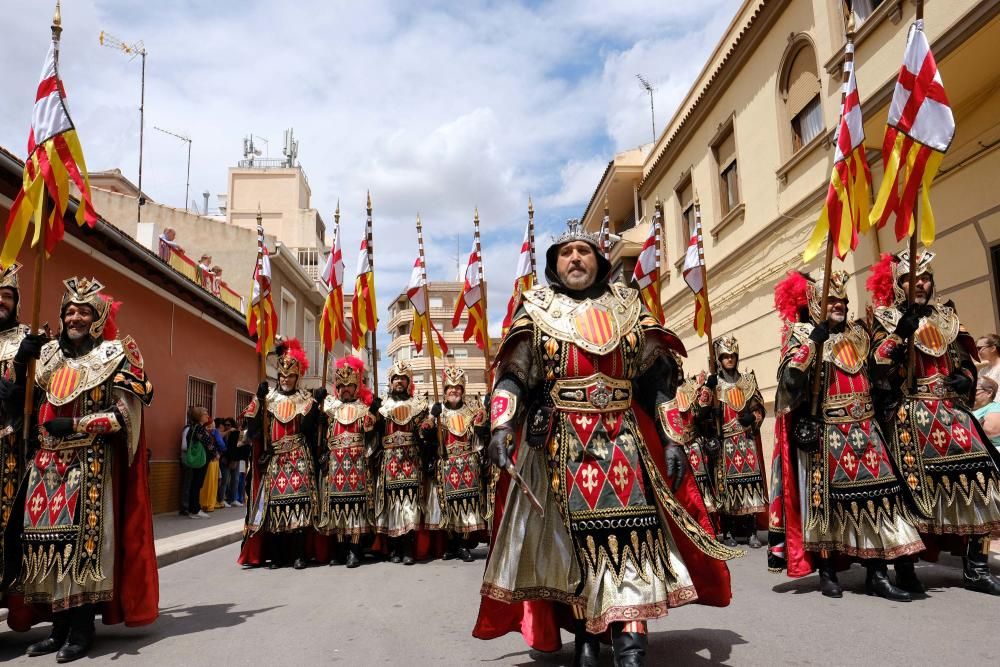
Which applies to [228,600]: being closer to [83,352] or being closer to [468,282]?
[83,352]

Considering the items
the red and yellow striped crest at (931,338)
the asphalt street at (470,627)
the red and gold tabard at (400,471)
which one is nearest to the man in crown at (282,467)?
the red and gold tabard at (400,471)

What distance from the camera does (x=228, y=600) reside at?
6.70m

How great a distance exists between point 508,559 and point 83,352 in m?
3.20

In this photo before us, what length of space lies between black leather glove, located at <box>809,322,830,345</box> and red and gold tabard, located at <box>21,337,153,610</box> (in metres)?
4.73

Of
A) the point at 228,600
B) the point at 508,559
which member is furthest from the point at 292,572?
the point at 508,559

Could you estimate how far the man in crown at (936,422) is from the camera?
5.83 meters

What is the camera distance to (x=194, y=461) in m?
15.4

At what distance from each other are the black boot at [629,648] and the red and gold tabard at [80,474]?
3231 mm

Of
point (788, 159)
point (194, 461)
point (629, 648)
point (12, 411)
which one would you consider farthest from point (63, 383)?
point (788, 159)

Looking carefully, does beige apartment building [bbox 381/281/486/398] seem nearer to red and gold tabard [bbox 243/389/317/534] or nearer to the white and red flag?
red and gold tabard [bbox 243/389/317/534]

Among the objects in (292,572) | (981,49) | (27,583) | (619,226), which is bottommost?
(292,572)

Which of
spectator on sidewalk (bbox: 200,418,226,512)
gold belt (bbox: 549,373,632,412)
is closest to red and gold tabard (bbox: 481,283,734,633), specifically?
gold belt (bbox: 549,373,632,412)

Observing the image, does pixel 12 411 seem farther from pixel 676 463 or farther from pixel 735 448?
pixel 735 448

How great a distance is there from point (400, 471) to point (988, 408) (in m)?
6.10
